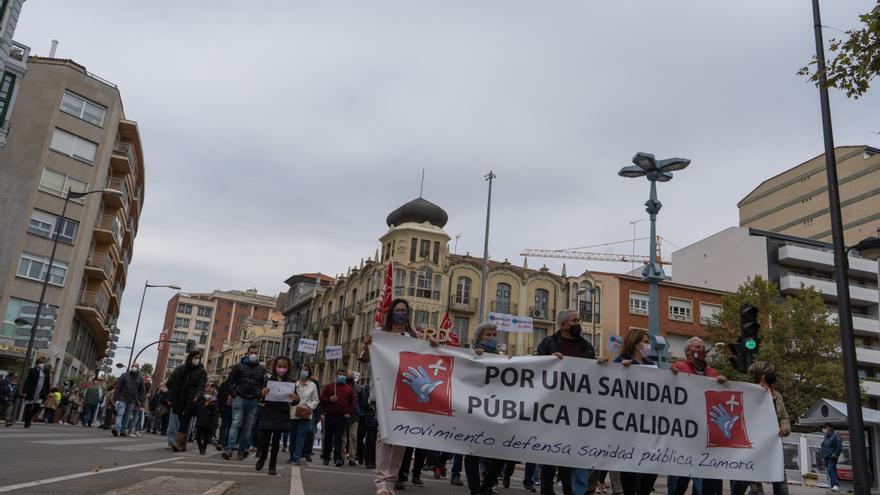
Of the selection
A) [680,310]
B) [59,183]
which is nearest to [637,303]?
[680,310]

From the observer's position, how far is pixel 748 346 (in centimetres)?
1154

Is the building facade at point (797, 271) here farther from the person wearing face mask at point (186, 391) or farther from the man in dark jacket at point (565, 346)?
the man in dark jacket at point (565, 346)

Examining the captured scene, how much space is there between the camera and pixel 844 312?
10.5 metres

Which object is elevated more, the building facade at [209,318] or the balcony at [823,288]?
the building facade at [209,318]

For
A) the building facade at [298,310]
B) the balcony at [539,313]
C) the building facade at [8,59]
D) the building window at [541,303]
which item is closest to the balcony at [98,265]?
the building facade at [8,59]

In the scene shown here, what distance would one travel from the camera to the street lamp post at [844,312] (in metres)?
9.60

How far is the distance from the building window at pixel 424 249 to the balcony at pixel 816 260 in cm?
2717

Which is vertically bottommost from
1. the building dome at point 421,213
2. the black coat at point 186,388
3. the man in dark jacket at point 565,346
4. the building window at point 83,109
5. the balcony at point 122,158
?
the black coat at point 186,388

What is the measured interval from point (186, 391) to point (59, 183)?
33.9 m

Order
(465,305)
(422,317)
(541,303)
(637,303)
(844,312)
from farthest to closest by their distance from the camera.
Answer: (541,303) → (465,305) → (422,317) → (637,303) → (844,312)

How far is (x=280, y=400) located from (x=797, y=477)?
62.1 feet

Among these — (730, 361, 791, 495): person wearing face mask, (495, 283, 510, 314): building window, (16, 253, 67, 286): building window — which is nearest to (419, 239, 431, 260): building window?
(495, 283, 510, 314): building window

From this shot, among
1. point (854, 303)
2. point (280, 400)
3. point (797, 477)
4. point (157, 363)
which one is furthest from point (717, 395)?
point (157, 363)

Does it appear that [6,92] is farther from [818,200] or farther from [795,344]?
[818,200]
